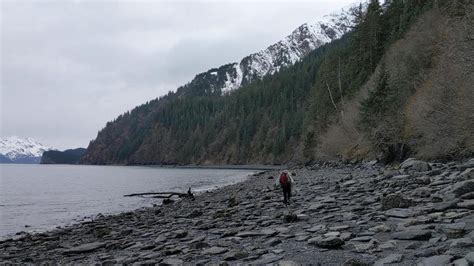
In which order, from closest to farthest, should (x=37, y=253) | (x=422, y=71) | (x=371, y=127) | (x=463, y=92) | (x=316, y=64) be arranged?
(x=37, y=253), (x=463, y=92), (x=422, y=71), (x=371, y=127), (x=316, y=64)

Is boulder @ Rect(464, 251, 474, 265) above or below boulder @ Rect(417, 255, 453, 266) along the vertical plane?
above

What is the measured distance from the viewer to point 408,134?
3316 cm

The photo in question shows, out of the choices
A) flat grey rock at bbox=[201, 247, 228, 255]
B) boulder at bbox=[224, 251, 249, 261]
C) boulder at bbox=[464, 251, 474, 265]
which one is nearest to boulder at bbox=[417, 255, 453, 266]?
boulder at bbox=[464, 251, 474, 265]

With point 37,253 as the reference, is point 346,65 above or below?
above

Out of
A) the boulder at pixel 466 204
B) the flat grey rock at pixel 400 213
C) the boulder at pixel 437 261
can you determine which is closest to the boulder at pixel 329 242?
the boulder at pixel 437 261

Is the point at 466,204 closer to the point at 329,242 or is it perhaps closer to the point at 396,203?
the point at 396,203

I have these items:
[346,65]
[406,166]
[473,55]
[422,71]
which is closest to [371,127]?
[422,71]

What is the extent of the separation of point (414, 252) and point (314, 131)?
2890 inches

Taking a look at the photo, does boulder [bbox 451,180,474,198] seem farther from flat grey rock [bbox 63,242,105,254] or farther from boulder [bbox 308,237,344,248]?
flat grey rock [bbox 63,242,105,254]

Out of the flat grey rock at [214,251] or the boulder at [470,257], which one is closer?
the boulder at [470,257]

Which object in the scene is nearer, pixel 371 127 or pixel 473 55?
pixel 473 55

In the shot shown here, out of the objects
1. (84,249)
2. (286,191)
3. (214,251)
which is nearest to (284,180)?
(286,191)

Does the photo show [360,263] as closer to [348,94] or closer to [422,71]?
[422,71]

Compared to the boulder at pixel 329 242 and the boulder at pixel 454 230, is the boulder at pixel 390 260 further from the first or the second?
the boulder at pixel 329 242
